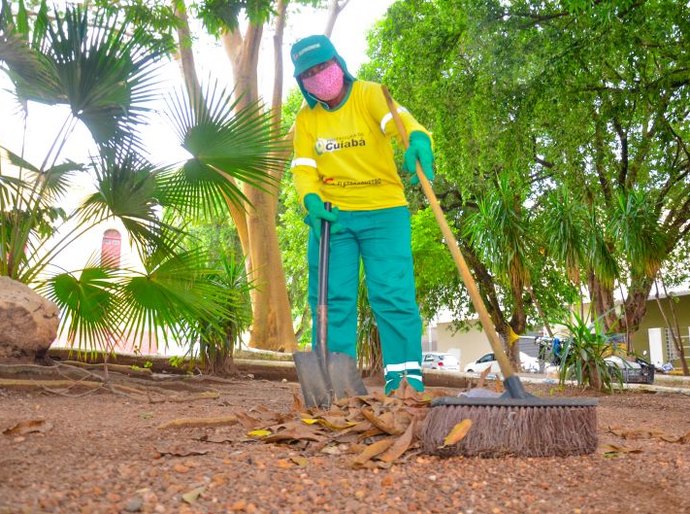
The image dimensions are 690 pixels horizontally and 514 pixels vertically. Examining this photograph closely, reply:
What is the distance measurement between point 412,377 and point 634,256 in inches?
318

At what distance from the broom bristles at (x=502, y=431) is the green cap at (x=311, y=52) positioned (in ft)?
6.92

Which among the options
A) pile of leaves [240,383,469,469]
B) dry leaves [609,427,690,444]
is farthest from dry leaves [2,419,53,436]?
dry leaves [609,427,690,444]

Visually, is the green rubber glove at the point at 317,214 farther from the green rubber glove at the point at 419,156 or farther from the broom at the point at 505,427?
the broom at the point at 505,427

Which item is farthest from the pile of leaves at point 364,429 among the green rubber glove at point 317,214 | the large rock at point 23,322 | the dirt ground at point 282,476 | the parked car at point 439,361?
the parked car at point 439,361

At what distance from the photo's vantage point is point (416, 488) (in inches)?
91.8

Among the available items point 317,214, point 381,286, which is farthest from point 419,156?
point 381,286

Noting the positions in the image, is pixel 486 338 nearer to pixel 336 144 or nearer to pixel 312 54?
pixel 336 144

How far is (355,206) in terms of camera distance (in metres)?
4.04

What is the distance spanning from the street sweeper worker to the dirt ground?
0.94 meters

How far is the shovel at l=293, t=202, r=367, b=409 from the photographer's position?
3.54 m

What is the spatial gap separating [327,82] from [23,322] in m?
2.70

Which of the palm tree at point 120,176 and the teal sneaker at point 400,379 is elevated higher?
the palm tree at point 120,176

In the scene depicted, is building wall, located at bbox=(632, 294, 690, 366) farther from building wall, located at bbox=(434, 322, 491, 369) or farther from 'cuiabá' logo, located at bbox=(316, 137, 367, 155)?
'cuiabá' logo, located at bbox=(316, 137, 367, 155)

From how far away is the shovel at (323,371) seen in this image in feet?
11.6
